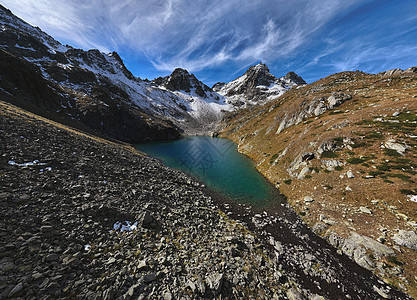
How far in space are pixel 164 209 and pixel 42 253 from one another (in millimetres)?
10052

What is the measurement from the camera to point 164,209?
55.6 feet

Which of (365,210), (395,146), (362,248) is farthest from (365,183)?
(362,248)

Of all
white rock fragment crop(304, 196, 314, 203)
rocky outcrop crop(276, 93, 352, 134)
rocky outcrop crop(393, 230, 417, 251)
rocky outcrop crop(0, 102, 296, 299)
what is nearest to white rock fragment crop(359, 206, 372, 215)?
rocky outcrop crop(393, 230, 417, 251)

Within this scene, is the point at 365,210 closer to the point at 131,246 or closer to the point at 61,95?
the point at 131,246

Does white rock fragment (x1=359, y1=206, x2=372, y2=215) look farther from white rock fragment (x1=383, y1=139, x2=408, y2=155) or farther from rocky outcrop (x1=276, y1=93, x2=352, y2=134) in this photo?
rocky outcrop (x1=276, y1=93, x2=352, y2=134)

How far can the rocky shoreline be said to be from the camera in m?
7.79

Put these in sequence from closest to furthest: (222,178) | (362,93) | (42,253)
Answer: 1. (42,253)
2. (222,178)
3. (362,93)

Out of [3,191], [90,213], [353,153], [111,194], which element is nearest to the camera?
[3,191]

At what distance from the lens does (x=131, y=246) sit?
36.1 feet

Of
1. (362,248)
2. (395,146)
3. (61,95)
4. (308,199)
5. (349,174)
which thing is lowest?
(362,248)

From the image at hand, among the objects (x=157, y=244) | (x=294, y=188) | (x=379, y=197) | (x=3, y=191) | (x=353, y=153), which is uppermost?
(x=353, y=153)

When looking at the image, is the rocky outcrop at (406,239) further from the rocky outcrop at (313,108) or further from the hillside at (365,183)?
the rocky outcrop at (313,108)

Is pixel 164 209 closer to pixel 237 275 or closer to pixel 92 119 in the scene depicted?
pixel 237 275

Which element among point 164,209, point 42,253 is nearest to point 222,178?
point 164,209
